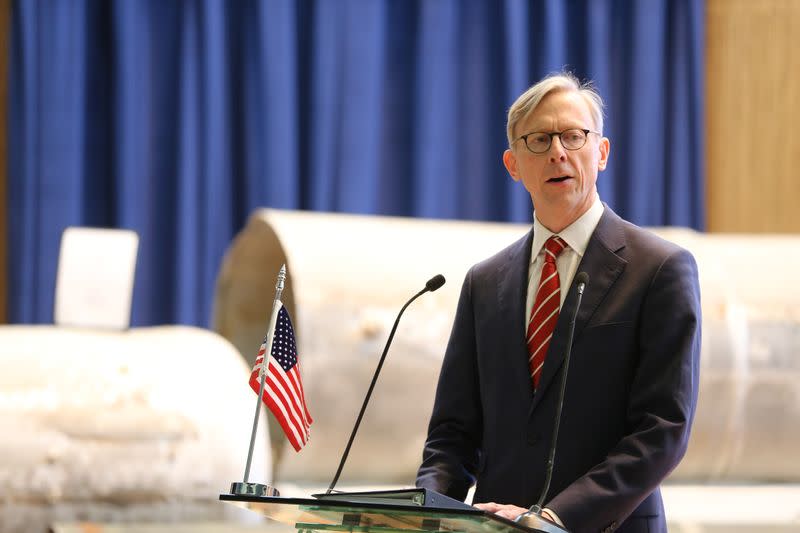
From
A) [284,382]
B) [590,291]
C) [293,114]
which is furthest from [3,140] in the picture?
[590,291]

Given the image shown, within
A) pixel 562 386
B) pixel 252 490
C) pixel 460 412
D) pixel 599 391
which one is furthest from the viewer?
pixel 460 412

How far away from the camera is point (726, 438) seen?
11.9 feet

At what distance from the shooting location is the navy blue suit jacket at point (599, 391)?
6.22ft

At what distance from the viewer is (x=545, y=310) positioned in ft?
6.84

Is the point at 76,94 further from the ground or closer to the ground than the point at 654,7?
closer to the ground

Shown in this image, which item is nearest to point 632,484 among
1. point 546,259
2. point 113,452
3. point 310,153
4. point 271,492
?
point 546,259

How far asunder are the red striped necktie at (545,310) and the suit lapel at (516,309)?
16 mm

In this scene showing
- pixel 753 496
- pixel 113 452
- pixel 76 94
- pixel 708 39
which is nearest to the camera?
pixel 113 452

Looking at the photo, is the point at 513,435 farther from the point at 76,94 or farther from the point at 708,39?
the point at 708,39

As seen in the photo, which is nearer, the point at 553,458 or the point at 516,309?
the point at 553,458

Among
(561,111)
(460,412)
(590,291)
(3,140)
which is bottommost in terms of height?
(460,412)

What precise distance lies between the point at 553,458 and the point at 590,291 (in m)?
0.32

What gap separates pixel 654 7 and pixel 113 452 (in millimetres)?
2809

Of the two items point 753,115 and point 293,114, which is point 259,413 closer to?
point 293,114
